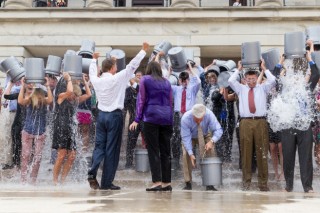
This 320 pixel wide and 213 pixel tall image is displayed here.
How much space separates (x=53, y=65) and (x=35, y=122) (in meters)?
1.70

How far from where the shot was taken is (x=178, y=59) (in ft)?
29.6

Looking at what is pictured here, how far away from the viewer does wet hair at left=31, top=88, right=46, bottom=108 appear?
831 cm

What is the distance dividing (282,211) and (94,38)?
16.5 meters

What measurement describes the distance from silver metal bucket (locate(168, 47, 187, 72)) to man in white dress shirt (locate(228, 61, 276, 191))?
1469mm

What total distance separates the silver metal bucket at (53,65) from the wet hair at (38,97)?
99 centimetres

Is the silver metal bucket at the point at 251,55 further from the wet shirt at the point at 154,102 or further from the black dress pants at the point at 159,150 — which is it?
the black dress pants at the point at 159,150

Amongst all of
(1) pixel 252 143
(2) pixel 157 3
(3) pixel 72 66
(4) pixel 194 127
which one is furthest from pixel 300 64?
(2) pixel 157 3

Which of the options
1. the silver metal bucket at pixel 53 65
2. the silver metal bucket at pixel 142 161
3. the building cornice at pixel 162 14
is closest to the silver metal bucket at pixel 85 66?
the silver metal bucket at pixel 53 65

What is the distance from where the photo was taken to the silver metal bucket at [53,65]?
30.8ft

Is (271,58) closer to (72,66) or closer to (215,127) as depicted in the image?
(215,127)

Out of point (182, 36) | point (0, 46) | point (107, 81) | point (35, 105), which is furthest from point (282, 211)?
point (0, 46)

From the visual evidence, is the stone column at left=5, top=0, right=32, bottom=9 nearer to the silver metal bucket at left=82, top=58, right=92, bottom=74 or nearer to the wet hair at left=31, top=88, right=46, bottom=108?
the silver metal bucket at left=82, top=58, right=92, bottom=74

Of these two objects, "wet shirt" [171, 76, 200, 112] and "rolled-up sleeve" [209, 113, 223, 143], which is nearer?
"rolled-up sleeve" [209, 113, 223, 143]

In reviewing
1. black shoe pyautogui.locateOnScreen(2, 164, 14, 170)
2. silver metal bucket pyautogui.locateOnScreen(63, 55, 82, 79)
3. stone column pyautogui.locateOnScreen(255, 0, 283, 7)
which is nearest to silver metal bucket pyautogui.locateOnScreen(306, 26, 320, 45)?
silver metal bucket pyautogui.locateOnScreen(63, 55, 82, 79)
